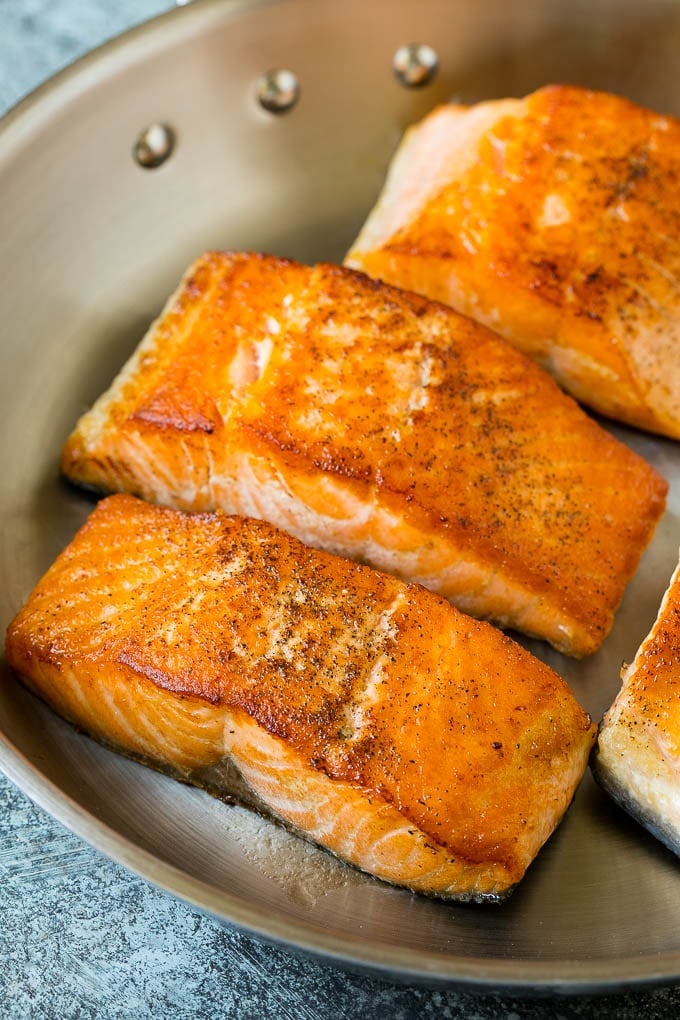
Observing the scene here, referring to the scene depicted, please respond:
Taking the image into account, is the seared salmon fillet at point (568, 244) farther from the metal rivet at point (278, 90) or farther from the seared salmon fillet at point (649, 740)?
the seared salmon fillet at point (649, 740)

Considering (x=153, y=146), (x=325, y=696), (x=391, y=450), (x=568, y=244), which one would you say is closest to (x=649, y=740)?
(x=325, y=696)

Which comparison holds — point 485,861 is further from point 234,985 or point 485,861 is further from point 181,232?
point 181,232

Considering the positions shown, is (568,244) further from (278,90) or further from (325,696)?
(325,696)

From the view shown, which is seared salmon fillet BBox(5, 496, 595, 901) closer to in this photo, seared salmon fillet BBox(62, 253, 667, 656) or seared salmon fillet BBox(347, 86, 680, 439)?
seared salmon fillet BBox(62, 253, 667, 656)

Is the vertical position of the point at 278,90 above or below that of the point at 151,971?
above

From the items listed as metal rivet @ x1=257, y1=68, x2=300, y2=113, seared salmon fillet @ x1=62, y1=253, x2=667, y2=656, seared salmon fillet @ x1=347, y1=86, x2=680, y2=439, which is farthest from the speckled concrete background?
metal rivet @ x1=257, y1=68, x2=300, y2=113

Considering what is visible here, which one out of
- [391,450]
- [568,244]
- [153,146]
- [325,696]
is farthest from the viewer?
[153,146]

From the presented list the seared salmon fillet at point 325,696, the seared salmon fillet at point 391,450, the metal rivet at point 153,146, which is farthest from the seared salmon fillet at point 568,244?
the seared salmon fillet at point 325,696
